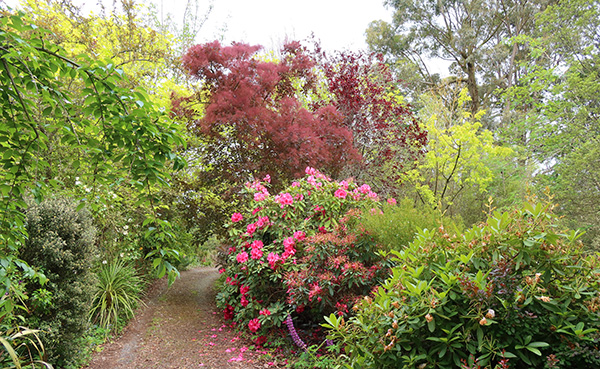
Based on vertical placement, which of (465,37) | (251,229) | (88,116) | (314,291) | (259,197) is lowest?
(314,291)

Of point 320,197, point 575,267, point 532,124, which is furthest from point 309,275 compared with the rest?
point 532,124

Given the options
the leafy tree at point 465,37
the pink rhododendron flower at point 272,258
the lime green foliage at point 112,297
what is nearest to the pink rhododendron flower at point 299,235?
the pink rhododendron flower at point 272,258

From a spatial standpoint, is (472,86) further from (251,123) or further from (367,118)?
(251,123)

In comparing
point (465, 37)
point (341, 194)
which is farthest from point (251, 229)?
point (465, 37)

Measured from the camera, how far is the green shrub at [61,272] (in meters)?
3.26

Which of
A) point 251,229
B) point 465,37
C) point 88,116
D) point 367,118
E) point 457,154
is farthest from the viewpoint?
point 465,37

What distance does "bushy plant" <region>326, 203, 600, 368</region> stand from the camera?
4.50ft

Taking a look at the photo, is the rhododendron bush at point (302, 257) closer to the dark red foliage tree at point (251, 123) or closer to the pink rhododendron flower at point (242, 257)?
the pink rhododendron flower at point (242, 257)

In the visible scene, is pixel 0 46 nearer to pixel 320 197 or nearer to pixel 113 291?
pixel 320 197

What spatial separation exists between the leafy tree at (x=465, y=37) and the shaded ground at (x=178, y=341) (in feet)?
44.7

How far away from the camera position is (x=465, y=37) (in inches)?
589

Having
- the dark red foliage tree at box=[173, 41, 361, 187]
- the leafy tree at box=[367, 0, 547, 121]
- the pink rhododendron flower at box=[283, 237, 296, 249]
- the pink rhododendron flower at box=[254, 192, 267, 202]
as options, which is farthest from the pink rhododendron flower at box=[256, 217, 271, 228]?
the leafy tree at box=[367, 0, 547, 121]

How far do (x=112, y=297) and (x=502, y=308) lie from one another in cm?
465

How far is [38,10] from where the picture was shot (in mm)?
6336
